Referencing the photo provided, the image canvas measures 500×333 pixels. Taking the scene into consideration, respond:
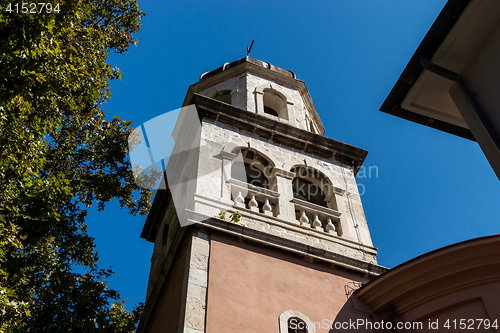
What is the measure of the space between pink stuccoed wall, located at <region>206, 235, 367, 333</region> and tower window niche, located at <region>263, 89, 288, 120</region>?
7164 millimetres

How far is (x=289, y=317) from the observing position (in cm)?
878

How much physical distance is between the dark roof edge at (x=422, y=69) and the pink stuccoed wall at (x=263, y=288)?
A: 14.0ft

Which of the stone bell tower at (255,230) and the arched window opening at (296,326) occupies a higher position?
the stone bell tower at (255,230)

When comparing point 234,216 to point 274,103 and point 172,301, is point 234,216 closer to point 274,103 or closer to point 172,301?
point 172,301

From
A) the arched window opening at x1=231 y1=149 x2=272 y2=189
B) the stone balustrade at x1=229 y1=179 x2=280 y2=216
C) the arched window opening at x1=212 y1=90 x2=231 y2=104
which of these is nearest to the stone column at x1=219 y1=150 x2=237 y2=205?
the stone balustrade at x1=229 y1=179 x2=280 y2=216

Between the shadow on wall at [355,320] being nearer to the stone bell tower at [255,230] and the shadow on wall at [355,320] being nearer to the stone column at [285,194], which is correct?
the stone bell tower at [255,230]

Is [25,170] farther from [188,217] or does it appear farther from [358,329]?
[358,329]

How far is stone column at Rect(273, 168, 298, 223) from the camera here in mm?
11148

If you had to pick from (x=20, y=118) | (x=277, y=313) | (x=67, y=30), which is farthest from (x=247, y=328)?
(x=67, y=30)

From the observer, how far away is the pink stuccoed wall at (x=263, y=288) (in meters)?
8.39

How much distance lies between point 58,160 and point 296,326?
815 cm

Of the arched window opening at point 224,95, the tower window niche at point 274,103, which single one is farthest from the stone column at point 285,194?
the arched window opening at point 224,95

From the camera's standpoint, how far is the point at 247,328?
8.25m

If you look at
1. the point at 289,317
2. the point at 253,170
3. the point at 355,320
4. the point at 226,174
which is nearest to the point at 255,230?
the point at 289,317
